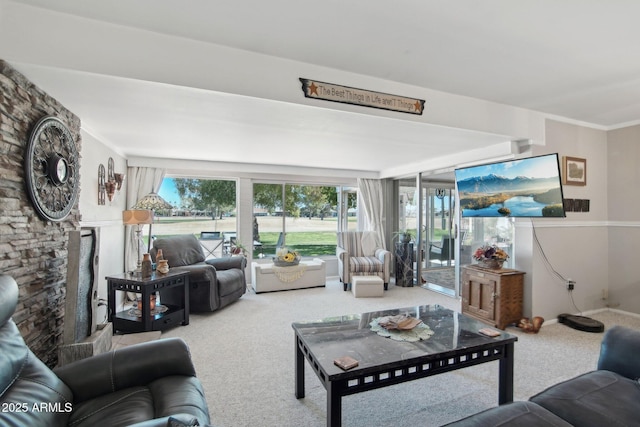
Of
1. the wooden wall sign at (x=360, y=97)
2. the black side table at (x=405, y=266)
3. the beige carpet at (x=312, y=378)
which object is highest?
the wooden wall sign at (x=360, y=97)

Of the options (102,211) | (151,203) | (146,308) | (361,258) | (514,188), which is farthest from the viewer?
(361,258)

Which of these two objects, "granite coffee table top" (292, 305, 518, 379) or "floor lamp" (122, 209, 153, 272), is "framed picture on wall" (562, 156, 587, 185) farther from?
"floor lamp" (122, 209, 153, 272)

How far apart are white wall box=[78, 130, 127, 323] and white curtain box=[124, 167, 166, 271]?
3.1 inches

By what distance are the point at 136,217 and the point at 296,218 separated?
118 inches

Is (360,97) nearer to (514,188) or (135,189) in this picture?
(514,188)

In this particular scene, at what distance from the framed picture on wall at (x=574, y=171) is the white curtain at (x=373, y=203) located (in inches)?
122

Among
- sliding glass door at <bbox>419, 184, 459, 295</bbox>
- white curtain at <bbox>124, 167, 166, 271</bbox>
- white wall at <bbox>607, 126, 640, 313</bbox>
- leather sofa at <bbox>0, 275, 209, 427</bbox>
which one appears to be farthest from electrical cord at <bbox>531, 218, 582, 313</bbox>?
white curtain at <bbox>124, 167, 166, 271</bbox>

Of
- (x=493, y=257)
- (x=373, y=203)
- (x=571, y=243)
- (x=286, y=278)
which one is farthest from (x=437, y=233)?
(x=286, y=278)

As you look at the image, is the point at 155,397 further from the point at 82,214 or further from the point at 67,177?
the point at 82,214

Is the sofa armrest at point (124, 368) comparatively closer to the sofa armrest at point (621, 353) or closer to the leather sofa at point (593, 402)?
the leather sofa at point (593, 402)

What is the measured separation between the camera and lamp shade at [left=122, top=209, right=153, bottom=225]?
3.62 meters

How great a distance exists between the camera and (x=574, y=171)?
3.56 m

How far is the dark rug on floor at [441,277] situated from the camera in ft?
17.2

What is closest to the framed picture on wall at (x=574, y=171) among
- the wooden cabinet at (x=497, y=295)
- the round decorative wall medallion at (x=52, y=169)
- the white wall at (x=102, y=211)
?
the wooden cabinet at (x=497, y=295)
